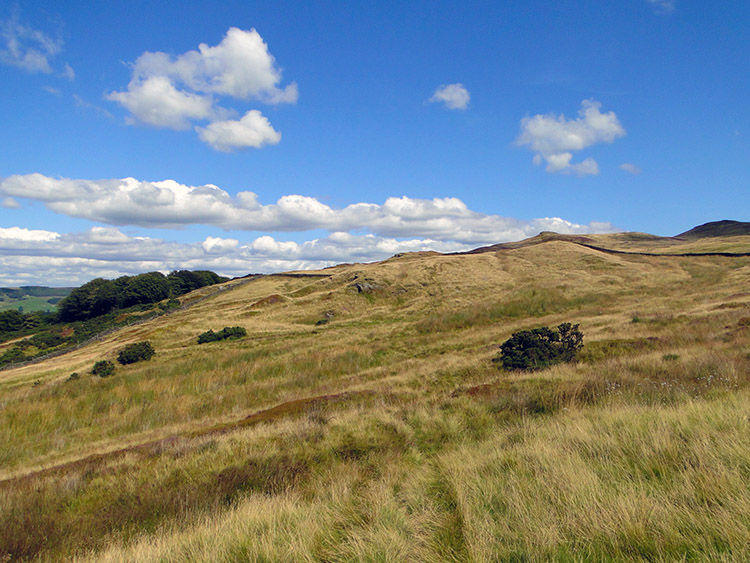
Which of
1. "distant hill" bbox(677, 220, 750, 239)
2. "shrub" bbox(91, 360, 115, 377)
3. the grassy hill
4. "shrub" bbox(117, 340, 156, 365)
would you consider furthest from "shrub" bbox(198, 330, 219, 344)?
"distant hill" bbox(677, 220, 750, 239)

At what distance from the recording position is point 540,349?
1598 cm

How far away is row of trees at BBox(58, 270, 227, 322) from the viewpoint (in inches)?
3551

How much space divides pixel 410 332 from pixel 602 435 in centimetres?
2518

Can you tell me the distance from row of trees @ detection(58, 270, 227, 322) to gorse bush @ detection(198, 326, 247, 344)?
241 ft

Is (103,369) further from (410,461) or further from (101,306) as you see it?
(101,306)

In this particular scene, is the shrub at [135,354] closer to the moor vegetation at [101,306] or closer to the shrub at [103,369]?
the shrub at [103,369]

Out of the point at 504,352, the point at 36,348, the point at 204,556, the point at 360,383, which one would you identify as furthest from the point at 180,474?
the point at 36,348

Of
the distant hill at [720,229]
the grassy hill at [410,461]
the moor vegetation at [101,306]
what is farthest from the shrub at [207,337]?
the distant hill at [720,229]

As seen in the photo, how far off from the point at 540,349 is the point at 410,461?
37.7 feet

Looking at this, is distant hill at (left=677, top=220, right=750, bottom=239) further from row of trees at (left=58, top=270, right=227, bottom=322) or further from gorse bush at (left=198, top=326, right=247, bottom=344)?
row of trees at (left=58, top=270, right=227, bottom=322)

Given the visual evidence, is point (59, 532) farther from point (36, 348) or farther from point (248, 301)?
point (36, 348)

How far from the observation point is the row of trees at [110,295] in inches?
3551

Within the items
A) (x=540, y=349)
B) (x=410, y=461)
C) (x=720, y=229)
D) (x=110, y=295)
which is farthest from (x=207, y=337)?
(x=720, y=229)

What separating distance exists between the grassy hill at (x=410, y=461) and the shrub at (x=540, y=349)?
33.1 inches
